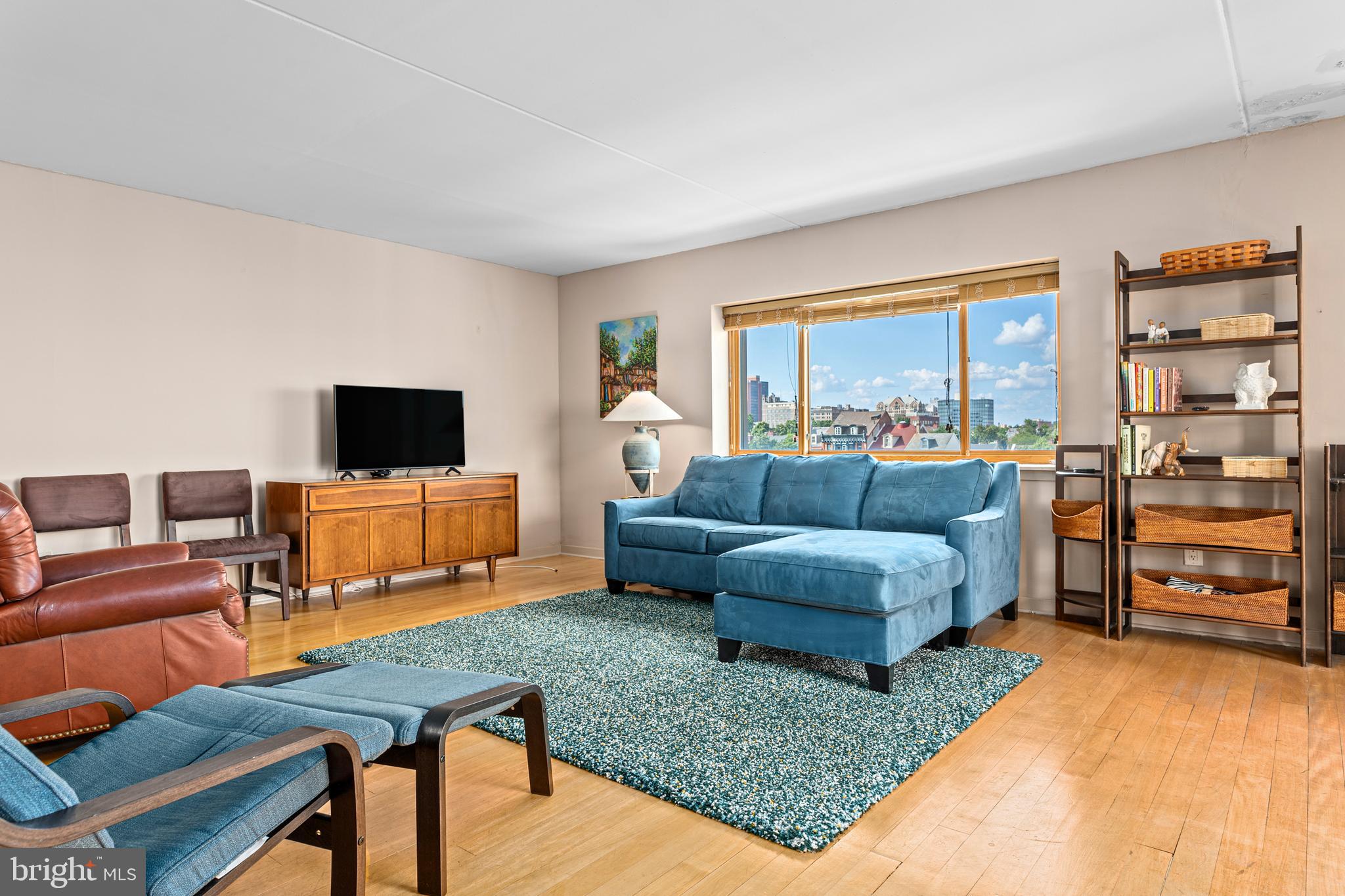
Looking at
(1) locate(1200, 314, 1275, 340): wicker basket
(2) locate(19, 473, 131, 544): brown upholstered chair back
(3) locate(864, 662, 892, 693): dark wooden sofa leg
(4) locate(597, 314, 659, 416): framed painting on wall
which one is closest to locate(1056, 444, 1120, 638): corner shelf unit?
(1) locate(1200, 314, 1275, 340): wicker basket

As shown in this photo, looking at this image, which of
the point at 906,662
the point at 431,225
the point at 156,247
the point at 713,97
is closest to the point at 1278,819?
the point at 906,662

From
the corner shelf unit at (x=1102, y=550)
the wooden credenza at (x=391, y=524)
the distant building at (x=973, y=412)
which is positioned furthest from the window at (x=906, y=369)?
the wooden credenza at (x=391, y=524)

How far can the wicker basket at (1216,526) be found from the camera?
3.51m

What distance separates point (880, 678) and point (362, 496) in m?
3.43

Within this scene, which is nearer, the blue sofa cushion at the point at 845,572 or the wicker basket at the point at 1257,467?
the blue sofa cushion at the point at 845,572

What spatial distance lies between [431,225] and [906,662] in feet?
13.1

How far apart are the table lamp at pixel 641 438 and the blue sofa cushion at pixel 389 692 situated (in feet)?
11.7

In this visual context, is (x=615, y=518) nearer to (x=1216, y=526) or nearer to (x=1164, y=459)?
(x=1164, y=459)

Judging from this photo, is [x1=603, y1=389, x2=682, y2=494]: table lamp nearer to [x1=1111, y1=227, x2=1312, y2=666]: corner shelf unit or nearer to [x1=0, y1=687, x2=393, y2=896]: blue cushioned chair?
[x1=1111, y1=227, x2=1312, y2=666]: corner shelf unit

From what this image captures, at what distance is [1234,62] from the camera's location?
3115mm

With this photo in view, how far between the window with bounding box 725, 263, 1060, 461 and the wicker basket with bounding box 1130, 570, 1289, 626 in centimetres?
103

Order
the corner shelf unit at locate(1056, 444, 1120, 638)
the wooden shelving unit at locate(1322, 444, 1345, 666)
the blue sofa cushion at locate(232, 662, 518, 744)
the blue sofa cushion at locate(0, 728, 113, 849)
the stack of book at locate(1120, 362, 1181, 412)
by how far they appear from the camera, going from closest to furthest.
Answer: the blue sofa cushion at locate(0, 728, 113, 849)
the blue sofa cushion at locate(232, 662, 518, 744)
the wooden shelving unit at locate(1322, 444, 1345, 666)
the stack of book at locate(1120, 362, 1181, 412)
the corner shelf unit at locate(1056, 444, 1120, 638)

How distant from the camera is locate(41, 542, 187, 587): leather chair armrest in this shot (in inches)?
113

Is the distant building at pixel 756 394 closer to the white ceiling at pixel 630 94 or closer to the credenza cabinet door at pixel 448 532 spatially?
the white ceiling at pixel 630 94
